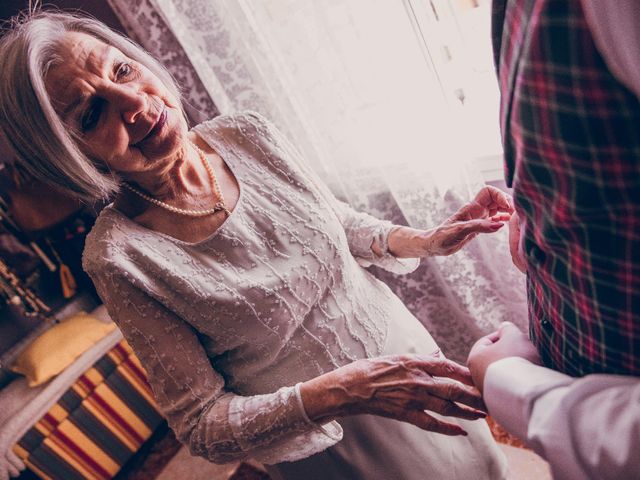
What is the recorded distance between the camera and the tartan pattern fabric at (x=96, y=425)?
2.00 metres

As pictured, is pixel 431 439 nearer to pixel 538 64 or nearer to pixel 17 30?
pixel 538 64

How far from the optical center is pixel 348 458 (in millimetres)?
1002

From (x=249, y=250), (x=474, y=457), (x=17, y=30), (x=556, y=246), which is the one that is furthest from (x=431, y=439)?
(x=17, y=30)

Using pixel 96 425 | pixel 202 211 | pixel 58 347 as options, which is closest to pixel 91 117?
pixel 202 211

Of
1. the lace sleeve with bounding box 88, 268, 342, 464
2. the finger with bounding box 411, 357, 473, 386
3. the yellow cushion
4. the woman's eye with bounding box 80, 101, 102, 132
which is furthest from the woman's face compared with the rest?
the yellow cushion

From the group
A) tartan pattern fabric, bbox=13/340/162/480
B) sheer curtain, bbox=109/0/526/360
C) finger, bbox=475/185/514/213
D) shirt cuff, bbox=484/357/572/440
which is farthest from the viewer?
tartan pattern fabric, bbox=13/340/162/480

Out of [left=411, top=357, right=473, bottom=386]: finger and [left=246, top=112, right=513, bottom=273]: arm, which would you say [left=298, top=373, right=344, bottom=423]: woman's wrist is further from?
[left=246, top=112, right=513, bottom=273]: arm

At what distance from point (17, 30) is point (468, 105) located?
46.4 inches

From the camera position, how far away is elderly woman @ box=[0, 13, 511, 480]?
808 millimetres

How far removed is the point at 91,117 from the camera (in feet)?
2.85

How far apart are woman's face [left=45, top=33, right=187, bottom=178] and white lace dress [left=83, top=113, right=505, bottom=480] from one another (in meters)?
0.13

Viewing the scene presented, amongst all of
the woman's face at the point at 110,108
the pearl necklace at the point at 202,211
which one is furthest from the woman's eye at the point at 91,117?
the pearl necklace at the point at 202,211

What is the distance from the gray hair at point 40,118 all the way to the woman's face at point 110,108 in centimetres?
2

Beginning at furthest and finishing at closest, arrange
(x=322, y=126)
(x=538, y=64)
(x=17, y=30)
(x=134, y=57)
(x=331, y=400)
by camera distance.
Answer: (x=322, y=126) → (x=134, y=57) → (x=17, y=30) → (x=331, y=400) → (x=538, y=64)
